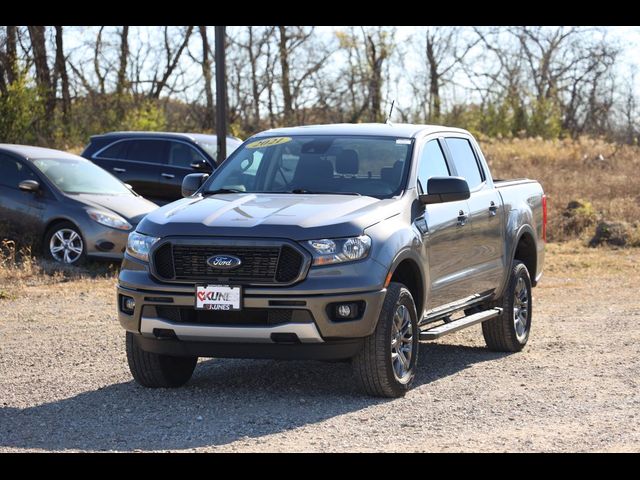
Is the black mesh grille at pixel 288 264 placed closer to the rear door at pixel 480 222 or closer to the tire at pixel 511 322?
the rear door at pixel 480 222

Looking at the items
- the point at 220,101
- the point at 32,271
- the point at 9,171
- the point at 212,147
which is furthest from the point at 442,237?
the point at 212,147

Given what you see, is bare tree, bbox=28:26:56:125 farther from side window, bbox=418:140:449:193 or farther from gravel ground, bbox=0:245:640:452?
side window, bbox=418:140:449:193

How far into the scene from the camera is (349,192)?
882 cm

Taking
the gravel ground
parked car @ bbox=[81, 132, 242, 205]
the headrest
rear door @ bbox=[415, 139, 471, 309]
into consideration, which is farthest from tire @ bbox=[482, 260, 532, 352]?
parked car @ bbox=[81, 132, 242, 205]

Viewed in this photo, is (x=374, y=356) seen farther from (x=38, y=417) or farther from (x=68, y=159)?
(x=68, y=159)

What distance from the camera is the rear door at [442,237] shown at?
888cm

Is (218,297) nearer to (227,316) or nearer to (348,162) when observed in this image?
(227,316)

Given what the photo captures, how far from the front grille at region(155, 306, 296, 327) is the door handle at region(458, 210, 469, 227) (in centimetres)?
215

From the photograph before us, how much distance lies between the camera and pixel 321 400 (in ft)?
27.0

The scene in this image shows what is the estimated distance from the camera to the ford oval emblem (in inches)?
307

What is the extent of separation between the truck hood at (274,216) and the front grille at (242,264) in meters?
0.09

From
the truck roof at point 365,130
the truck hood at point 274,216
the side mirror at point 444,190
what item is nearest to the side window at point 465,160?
the truck roof at point 365,130

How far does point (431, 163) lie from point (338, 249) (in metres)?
1.89
